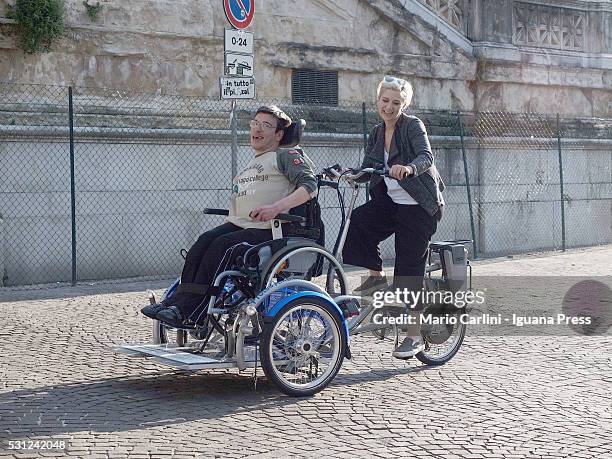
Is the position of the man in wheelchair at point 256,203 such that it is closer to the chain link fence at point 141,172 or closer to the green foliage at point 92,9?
the chain link fence at point 141,172

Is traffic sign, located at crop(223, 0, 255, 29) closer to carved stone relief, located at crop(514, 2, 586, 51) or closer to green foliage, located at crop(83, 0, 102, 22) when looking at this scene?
green foliage, located at crop(83, 0, 102, 22)

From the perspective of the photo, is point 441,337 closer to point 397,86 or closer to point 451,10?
point 397,86

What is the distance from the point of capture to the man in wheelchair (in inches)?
277

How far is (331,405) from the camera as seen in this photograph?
263 inches

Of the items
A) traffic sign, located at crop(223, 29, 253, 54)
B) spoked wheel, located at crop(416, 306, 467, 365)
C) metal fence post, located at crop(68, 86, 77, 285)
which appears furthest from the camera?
metal fence post, located at crop(68, 86, 77, 285)

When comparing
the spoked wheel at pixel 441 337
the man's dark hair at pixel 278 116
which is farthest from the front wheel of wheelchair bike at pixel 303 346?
the man's dark hair at pixel 278 116

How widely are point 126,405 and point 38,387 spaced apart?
821 mm

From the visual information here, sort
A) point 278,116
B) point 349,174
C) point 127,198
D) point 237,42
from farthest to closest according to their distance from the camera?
1. point 127,198
2. point 237,42
3. point 349,174
4. point 278,116

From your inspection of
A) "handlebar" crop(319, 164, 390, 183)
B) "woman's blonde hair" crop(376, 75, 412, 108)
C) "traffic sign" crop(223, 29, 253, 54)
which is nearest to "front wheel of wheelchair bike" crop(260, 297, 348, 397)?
"handlebar" crop(319, 164, 390, 183)

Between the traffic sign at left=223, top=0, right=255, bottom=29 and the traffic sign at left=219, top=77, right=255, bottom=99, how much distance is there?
66 centimetres

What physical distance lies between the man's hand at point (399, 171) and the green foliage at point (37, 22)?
763 cm

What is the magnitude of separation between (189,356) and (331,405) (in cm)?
94

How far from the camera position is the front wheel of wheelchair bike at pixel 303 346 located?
673 centimetres

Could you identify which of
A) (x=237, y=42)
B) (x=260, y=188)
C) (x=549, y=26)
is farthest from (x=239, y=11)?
(x=549, y=26)
